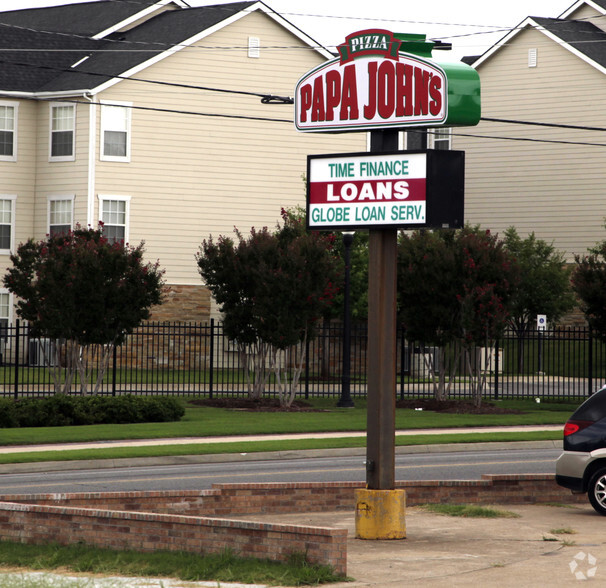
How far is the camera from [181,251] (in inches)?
1678

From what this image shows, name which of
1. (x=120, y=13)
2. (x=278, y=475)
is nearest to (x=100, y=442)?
(x=278, y=475)

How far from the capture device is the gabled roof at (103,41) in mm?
41094

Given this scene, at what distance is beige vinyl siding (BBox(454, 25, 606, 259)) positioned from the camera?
45.9 m

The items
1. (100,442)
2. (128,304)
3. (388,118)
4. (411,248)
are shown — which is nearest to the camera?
(388,118)

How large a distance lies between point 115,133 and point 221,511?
1189 inches

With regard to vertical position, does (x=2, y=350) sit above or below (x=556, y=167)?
below

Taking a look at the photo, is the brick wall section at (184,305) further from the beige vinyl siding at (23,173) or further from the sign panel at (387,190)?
the sign panel at (387,190)

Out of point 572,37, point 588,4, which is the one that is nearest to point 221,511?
point 572,37

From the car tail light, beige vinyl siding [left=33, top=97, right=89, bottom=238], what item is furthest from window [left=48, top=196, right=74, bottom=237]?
the car tail light

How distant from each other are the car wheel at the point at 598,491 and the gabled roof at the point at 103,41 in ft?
97.5

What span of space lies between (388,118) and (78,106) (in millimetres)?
30404

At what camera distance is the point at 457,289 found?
2941 centimetres

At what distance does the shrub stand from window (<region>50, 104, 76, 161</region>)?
1677 cm

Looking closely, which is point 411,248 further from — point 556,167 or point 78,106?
point 556,167
